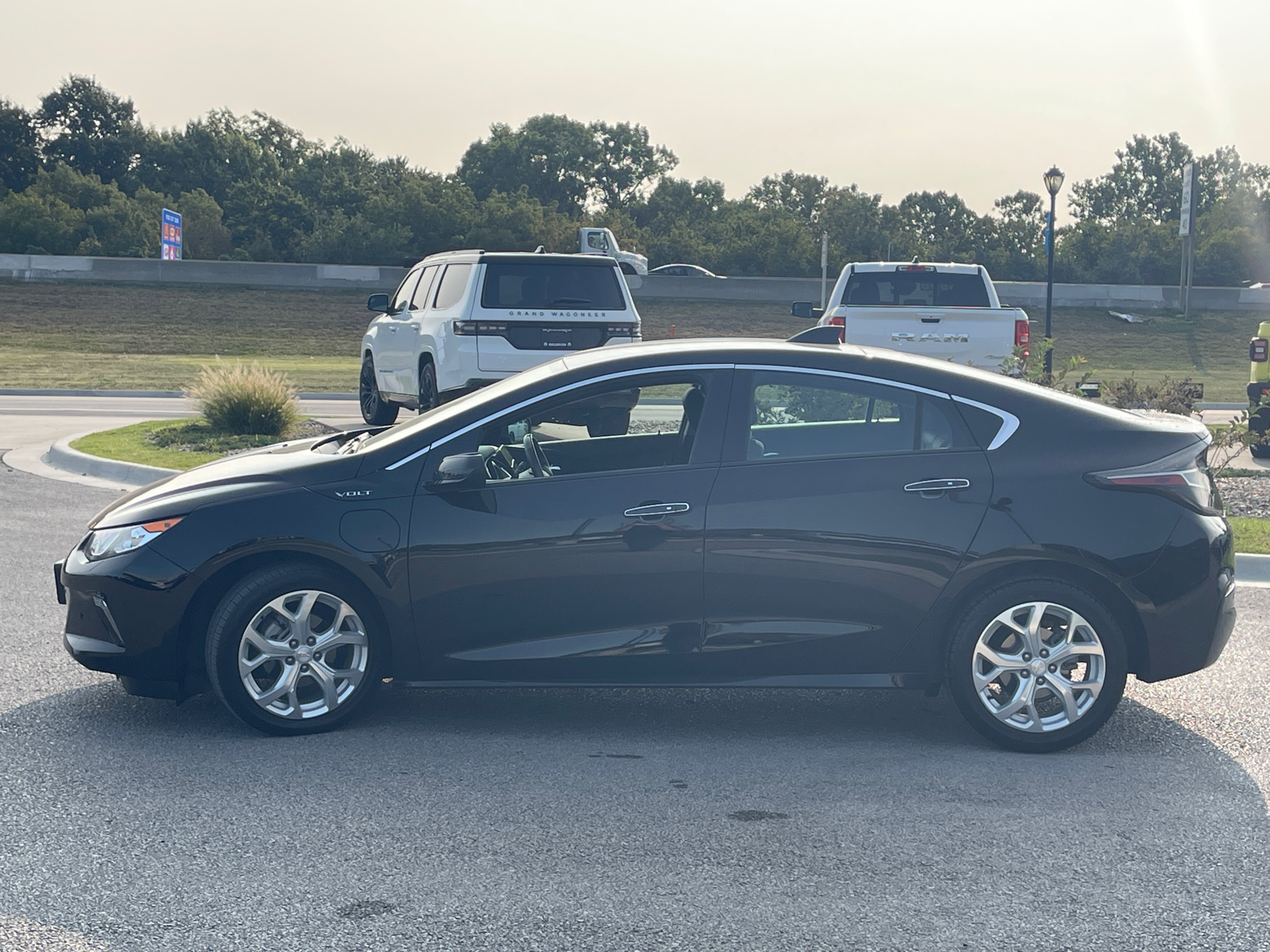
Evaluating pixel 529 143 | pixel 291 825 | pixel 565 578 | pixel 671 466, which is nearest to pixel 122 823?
pixel 291 825

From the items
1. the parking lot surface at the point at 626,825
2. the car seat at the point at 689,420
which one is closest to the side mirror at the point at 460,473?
the car seat at the point at 689,420

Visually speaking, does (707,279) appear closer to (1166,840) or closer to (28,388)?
(28,388)

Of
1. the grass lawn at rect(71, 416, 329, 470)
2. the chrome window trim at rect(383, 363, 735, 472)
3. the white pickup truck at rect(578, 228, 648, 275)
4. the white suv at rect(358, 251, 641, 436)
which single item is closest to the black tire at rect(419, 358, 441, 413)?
the white suv at rect(358, 251, 641, 436)

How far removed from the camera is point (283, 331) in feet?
127

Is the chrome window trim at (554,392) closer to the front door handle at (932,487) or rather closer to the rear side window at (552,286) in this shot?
the front door handle at (932,487)

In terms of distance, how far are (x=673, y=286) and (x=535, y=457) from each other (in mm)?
38956

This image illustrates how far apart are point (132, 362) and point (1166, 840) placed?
30.8 metres

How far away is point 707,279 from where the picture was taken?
144 ft

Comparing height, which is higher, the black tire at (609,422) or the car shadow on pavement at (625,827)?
the black tire at (609,422)

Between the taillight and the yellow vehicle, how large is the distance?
32.1ft

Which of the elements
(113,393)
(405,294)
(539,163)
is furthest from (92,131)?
(405,294)

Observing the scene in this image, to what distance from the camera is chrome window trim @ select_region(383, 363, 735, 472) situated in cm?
530

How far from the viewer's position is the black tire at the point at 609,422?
221 inches

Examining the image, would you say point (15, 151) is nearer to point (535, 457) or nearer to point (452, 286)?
point (452, 286)
